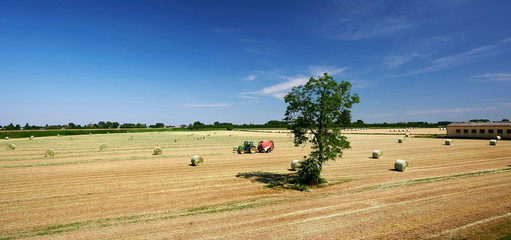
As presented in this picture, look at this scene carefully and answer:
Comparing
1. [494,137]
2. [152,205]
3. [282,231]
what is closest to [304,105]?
[282,231]

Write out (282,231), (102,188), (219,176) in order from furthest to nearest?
(219,176), (102,188), (282,231)

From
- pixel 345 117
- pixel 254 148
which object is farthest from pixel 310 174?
pixel 254 148

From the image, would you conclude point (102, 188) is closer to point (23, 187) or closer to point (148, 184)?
point (148, 184)

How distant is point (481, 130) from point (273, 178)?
6401 cm

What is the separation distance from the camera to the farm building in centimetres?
5144

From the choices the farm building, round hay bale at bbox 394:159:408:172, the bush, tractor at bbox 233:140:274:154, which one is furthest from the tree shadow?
the farm building

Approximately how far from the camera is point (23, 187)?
51.1ft

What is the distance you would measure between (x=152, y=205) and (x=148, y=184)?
15.5 feet

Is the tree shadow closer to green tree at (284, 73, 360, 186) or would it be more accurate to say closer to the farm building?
green tree at (284, 73, 360, 186)

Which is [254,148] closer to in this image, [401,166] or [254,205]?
[401,166]

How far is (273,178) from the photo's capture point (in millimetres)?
17641

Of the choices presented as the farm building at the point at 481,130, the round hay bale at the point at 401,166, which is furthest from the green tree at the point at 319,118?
the farm building at the point at 481,130

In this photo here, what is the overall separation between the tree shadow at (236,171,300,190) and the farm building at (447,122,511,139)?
200 ft

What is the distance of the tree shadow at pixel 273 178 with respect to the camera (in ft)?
51.2
